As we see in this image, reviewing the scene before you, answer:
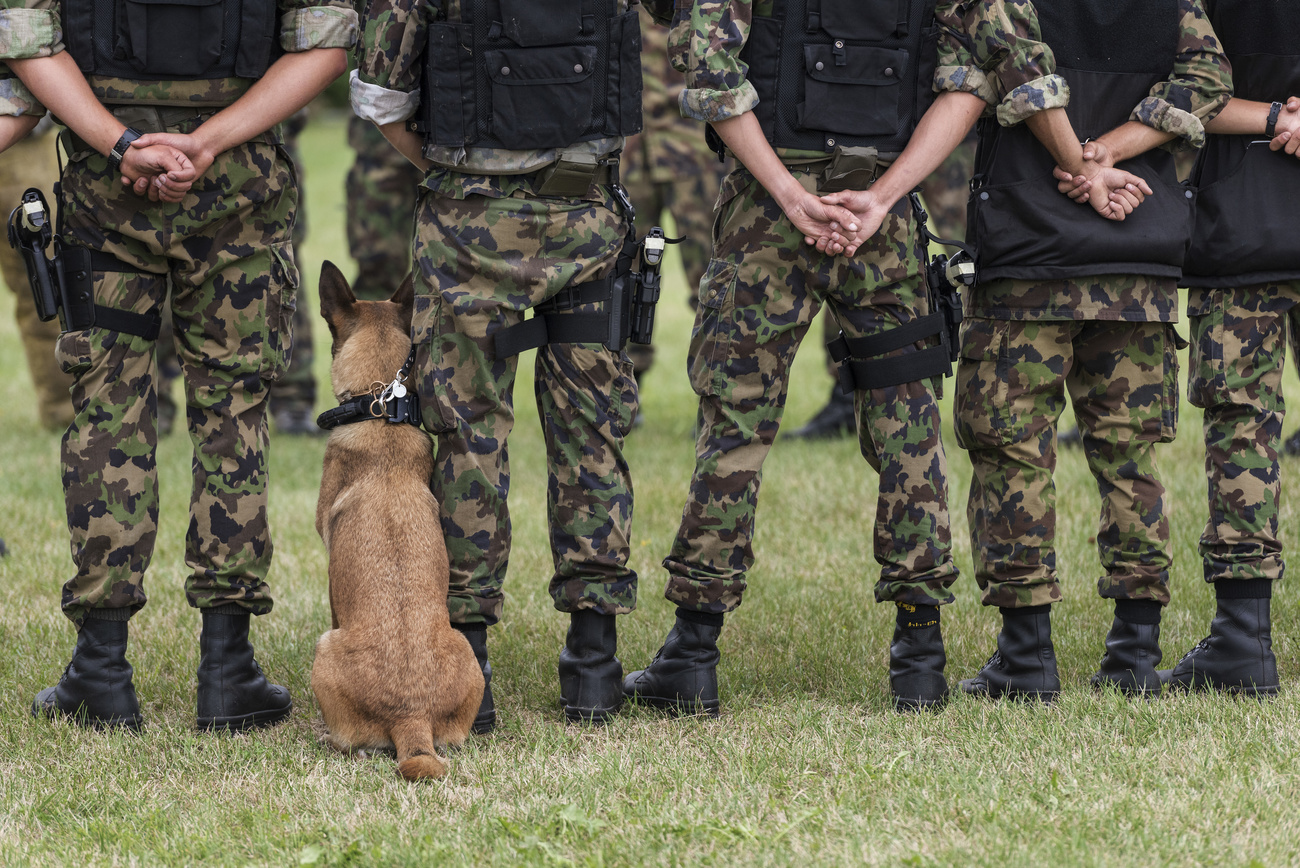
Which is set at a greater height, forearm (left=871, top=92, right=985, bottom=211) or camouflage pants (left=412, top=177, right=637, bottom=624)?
forearm (left=871, top=92, right=985, bottom=211)

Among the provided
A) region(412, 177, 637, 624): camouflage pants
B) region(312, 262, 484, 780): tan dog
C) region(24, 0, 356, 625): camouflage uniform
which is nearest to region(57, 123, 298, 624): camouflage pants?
region(24, 0, 356, 625): camouflage uniform

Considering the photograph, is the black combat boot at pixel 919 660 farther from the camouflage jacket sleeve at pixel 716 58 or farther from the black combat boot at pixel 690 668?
the camouflage jacket sleeve at pixel 716 58

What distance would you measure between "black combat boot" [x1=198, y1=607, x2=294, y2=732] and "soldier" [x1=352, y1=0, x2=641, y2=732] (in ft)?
2.20

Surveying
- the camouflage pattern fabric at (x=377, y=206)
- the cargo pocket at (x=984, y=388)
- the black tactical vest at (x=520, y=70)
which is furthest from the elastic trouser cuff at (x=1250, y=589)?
the camouflage pattern fabric at (x=377, y=206)

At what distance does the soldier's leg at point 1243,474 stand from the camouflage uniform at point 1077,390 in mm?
183

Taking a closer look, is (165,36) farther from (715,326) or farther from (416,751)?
(416,751)

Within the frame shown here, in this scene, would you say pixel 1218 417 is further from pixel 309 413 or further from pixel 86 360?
pixel 309 413

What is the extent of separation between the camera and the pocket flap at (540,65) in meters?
3.50

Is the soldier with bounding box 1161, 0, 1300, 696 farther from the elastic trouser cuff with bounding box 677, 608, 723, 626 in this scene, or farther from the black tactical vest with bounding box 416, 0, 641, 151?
the black tactical vest with bounding box 416, 0, 641, 151

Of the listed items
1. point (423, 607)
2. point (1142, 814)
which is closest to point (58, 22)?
point (423, 607)

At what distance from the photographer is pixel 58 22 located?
349 cm

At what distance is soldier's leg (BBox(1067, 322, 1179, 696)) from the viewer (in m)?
3.78

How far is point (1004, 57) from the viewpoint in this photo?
3.55 m

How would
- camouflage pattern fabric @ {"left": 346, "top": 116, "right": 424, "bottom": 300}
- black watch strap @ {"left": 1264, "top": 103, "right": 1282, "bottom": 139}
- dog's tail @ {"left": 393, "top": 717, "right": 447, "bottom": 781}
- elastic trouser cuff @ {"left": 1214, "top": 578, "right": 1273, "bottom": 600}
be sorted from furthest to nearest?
camouflage pattern fabric @ {"left": 346, "top": 116, "right": 424, "bottom": 300}, elastic trouser cuff @ {"left": 1214, "top": 578, "right": 1273, "bottom": 600}, black watch strap @ {"left": 1264, "top": 103, "right": 1282, "bottom": 139}, dog's tail @ {"left": 393, "top": 717, "right": 447, "bottom": 781}
